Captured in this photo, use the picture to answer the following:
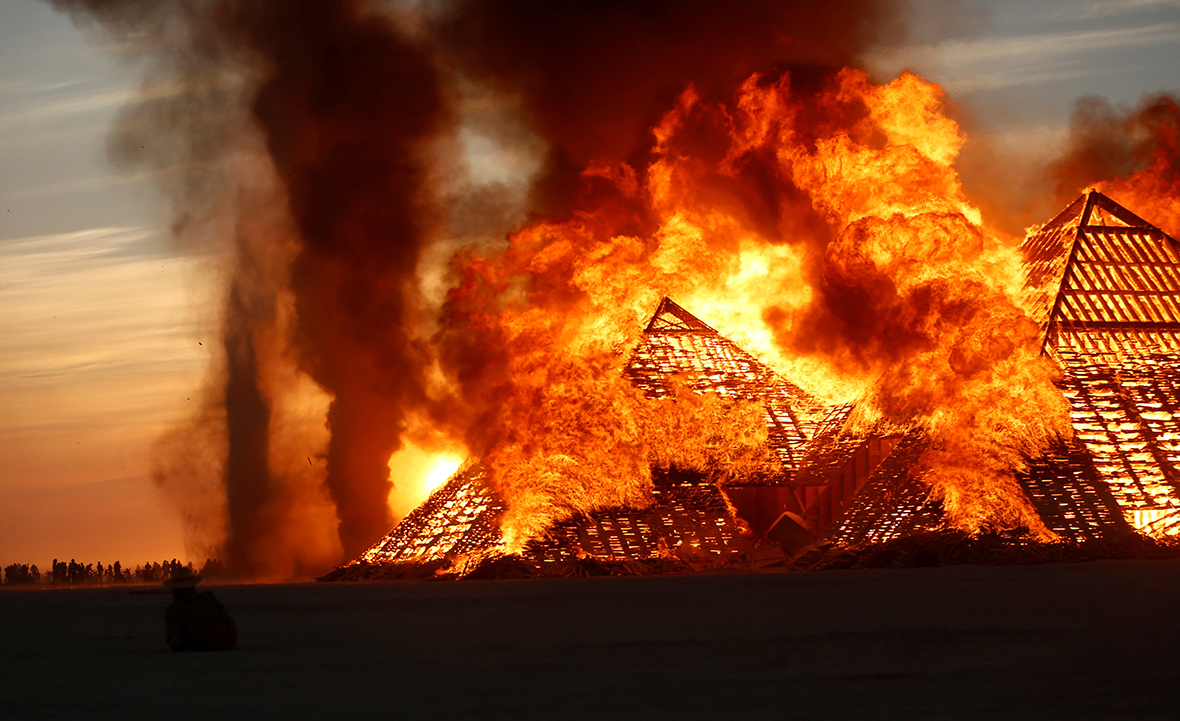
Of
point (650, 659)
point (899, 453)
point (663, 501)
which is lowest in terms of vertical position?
point (650, 659)

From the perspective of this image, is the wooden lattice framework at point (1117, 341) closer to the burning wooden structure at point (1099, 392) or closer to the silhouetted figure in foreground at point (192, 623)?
the burning wooden structure at point (1099, 392)

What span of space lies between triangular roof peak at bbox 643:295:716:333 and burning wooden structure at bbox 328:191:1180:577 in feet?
0.26

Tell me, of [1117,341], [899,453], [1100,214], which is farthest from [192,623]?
[1100,214]

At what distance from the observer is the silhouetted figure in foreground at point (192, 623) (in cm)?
1809

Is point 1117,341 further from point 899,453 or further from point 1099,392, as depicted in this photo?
point 899,453

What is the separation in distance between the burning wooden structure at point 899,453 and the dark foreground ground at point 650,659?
1440 centimetres

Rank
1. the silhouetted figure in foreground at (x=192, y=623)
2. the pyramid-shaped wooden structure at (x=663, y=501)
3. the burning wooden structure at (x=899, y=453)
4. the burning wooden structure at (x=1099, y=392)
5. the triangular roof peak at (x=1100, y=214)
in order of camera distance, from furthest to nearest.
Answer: the triangular roof peak at (x=1100, y=214)
the pyramid-shaped wooden structure at (x=663, y=501)
the burning wooden structure at (x=899, y=453)
the burning wooden structure at (x=1099, y=392)
the silhouetted figure in foreground at (x=192, y=623)

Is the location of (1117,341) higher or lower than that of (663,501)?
higher

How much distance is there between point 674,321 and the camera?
54.1 metres

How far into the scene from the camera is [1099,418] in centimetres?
4456

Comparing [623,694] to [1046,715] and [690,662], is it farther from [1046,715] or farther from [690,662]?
[1046,715]

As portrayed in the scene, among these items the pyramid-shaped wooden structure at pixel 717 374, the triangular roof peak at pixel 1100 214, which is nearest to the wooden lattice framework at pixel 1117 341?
the triangular roof peak at pixel 1100 214

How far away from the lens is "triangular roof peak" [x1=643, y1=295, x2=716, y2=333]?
2099 inches

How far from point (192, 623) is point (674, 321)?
37.4 m
